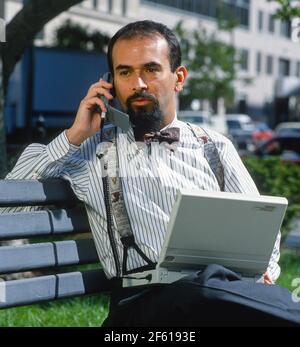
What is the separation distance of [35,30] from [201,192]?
506cm

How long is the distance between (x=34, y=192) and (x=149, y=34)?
740mm

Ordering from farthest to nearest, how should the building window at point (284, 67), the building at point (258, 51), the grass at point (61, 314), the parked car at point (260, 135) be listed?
the building window at point (284, 67) → the building at point (258, 51) → the parked car at point (260, 135) → the grass at point (61, 314)

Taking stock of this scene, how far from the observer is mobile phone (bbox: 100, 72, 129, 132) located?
4064 mm

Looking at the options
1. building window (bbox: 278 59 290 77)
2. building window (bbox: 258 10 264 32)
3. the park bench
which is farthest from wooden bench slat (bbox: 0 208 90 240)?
building window (bbox: 278 59 290 77)

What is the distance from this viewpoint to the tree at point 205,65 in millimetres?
53969

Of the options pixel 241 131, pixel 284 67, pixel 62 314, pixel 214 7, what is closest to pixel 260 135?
pixel 241 131

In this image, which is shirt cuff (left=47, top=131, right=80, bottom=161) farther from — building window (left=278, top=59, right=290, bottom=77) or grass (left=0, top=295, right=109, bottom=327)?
building window (left=278, top=59, right=290, bottom=77)

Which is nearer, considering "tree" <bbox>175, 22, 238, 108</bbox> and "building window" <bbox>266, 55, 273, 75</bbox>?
"tree" <bbox>175, 22, 238, 108</bbox>

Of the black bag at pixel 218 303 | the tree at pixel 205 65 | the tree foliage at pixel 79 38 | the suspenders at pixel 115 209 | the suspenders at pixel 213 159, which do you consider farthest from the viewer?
the tree at pixel 205 65

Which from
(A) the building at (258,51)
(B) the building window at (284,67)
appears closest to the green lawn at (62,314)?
(A) the building at (258,51)

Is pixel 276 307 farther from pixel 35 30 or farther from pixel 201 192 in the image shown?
pixel 35 30

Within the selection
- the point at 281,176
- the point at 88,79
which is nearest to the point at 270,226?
the point at 281,176

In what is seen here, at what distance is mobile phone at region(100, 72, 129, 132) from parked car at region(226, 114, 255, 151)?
128 feet

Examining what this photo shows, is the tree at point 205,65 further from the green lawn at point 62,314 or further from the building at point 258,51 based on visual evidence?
the green lawn at point 62,314
